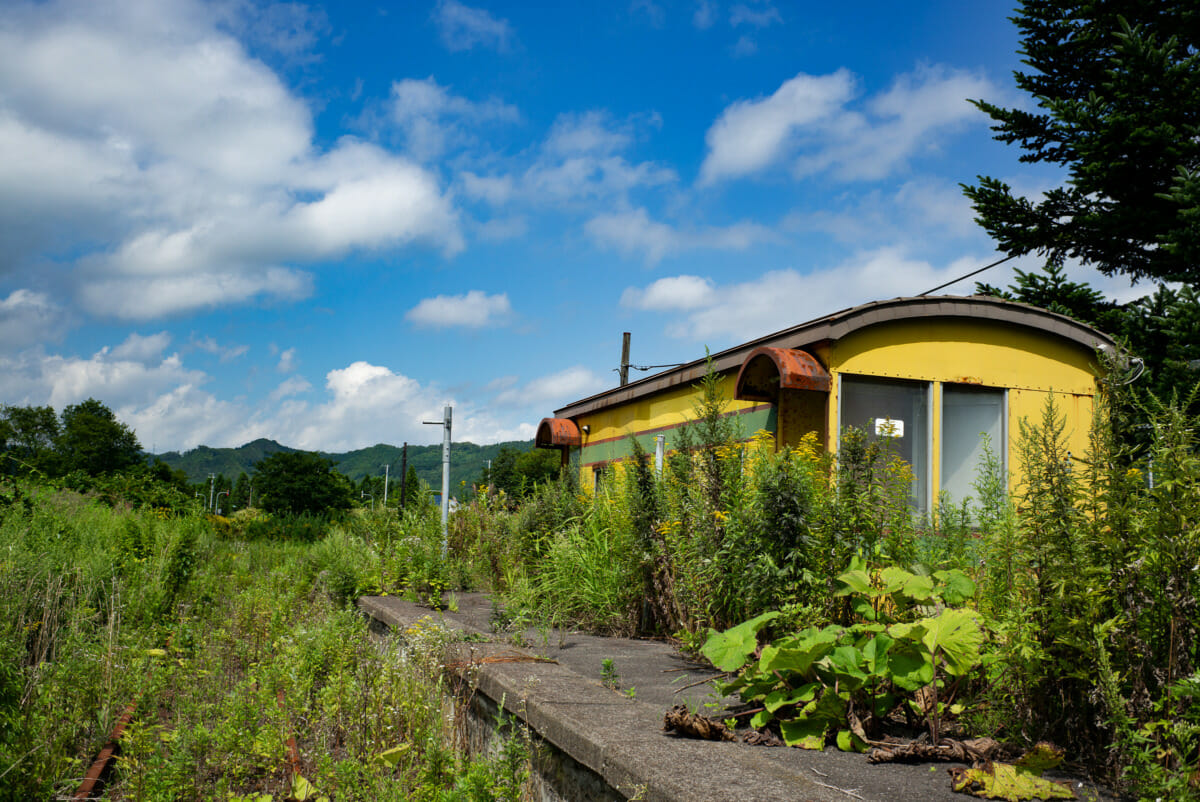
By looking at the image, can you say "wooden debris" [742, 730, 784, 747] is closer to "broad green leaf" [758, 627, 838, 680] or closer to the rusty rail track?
"broad green leaf" [758, 627, 838, 680]

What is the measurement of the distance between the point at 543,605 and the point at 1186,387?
9.41 m

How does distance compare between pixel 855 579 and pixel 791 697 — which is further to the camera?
pixel 855 579

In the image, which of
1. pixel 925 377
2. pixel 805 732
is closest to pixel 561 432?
pixel 925 377

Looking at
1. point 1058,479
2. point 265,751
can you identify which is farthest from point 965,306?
point 265,751

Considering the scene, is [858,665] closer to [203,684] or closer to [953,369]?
[203,684]

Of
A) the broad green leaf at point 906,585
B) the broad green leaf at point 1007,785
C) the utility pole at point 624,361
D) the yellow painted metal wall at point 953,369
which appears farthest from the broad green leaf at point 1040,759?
the utility pole at point 624,361

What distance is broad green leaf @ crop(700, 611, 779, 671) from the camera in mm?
2893

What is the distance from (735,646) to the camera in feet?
9.68

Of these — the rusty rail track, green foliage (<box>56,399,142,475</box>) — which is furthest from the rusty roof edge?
green foliage (<box>56,399,142,475</box>)

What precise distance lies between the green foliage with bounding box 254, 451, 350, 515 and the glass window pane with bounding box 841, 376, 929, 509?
71378 millimetres

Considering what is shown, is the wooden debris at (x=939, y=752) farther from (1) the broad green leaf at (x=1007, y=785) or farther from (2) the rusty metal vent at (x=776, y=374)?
(2) the rusty metal vent at (x=776, y=374)

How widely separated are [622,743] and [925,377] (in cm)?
616

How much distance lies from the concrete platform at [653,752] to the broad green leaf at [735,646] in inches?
9.9

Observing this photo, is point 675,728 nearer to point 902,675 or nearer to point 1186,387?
point 902,675
